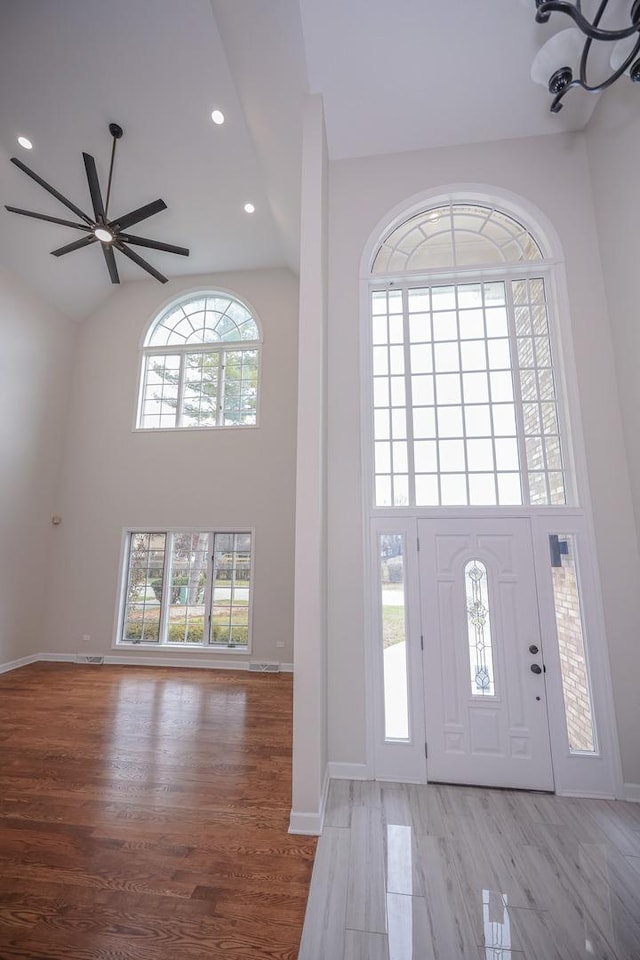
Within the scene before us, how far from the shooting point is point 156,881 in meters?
1.82

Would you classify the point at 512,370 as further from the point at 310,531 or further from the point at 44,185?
the point at 44,185

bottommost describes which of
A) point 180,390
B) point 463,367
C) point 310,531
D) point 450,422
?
point 310,531

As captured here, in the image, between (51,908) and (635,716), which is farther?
(635,716)

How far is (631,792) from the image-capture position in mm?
2453

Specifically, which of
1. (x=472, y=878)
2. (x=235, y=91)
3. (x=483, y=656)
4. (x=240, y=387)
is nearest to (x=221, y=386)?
(x=240, y=387)

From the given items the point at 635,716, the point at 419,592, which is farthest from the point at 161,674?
the point at 635,716

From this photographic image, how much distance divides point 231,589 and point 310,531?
3556 millimetres

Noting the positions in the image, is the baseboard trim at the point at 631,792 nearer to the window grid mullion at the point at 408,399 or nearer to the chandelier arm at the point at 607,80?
the window grid mullion at the point at 408,399

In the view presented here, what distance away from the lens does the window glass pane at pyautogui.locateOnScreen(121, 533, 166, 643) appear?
560 cm

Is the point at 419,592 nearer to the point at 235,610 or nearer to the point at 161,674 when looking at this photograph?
the point at 235,610

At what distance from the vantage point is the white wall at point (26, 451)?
516 centimetres

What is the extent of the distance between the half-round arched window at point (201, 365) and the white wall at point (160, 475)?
189 millimetres

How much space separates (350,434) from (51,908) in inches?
115

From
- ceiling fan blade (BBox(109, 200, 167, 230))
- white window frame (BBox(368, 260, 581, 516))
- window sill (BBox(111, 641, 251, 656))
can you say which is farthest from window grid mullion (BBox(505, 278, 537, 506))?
window sill (BBox(111, 641, 251, 656))
